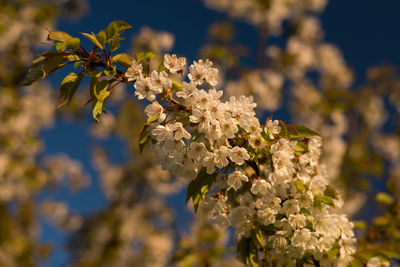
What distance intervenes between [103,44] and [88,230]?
11265 mm

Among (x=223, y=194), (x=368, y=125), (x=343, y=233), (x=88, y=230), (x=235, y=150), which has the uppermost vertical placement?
(x=235, y=150)

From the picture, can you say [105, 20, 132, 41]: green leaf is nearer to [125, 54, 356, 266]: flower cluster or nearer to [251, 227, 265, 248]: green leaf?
[125, 54, 356, 266]: flower cluster

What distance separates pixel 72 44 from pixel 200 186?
848 mm

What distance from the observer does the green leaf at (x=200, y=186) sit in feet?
4.67

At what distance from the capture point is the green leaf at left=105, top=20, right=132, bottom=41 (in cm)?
140

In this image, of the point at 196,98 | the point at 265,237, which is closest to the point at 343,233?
the point at 265,237

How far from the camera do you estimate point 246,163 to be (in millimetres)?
1445

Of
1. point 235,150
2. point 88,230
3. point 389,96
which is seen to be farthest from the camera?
point 88,230

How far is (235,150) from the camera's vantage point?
1275mm

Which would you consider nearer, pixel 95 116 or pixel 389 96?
pixel 95 116

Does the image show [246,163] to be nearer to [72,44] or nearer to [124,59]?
[124,59]

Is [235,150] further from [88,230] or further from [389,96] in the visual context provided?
[88,230]

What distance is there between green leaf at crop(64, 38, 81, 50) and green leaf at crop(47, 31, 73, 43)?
0.18ft

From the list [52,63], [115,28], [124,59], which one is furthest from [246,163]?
[52,63]
